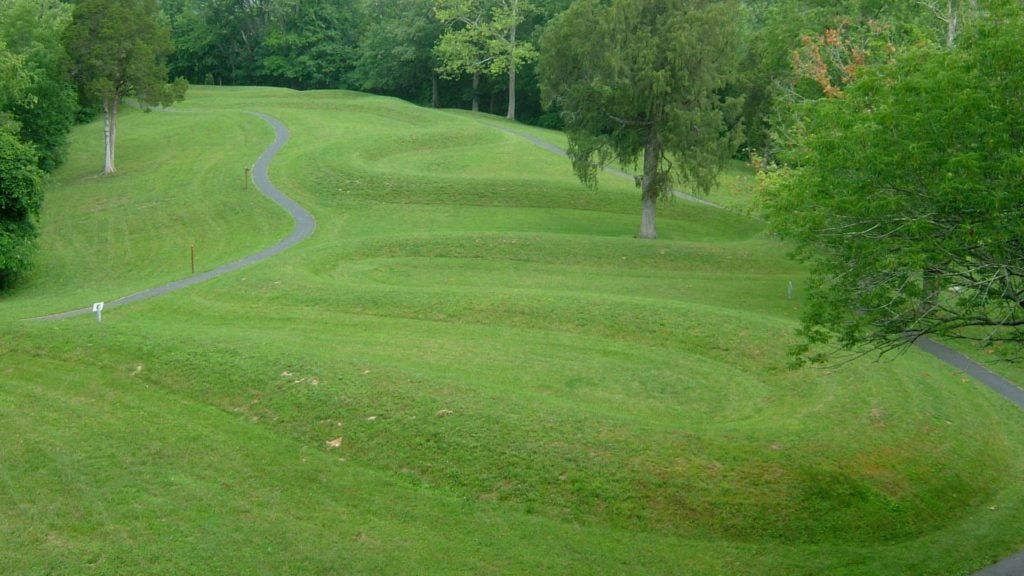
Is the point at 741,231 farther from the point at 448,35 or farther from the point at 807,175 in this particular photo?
the point at 448,35

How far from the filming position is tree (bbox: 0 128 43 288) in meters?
36.2

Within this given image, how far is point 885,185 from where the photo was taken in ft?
52.4

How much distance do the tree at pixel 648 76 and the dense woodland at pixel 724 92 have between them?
0.09 meters

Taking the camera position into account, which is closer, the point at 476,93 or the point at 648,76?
the point at 648,76

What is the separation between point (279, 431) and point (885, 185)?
44.4 ft

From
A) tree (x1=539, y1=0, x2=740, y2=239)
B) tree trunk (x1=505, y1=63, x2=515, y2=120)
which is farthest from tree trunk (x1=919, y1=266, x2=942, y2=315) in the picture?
tree trunk (x1=505, y1=63, x2=515, y2=120)

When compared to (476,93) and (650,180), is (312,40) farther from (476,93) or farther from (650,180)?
(650,180)

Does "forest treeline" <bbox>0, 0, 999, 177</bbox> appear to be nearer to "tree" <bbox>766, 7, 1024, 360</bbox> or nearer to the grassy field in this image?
the grassy field

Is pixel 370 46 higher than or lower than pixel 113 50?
higher

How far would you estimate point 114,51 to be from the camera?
55.2 metres

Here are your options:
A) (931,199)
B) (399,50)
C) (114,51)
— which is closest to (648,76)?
(931,199)

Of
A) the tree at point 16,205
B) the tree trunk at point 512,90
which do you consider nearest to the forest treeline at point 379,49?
the tree trunk at point 512,90

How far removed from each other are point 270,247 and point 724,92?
40177 millimetres

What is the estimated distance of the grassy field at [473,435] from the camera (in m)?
16.4
